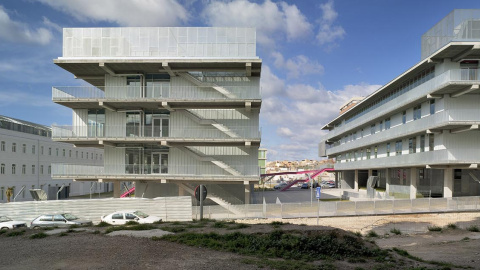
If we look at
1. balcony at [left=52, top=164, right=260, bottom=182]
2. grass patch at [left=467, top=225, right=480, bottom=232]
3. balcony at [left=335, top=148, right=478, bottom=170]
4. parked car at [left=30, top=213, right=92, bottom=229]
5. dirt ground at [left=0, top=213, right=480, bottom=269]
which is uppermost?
balcony at [left=335, top=148, right=478, bottom=170]

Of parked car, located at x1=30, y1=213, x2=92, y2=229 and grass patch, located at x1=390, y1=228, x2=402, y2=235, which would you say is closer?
parked car, located at x1=30, y1=213, x2=92, y2=229

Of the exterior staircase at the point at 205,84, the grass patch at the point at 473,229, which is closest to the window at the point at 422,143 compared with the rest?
the grass patch at the point at 473,229

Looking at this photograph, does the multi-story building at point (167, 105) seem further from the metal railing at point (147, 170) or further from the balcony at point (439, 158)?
the balcony at point (439, 158)

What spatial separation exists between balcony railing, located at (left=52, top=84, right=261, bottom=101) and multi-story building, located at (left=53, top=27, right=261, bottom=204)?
0.09 metres

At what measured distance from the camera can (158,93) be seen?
3250 centimetres

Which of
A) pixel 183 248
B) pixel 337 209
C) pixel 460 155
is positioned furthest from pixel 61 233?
pixel 460 155

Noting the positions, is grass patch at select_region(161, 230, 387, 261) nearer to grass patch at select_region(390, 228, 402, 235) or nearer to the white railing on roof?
grass patch at select_region(390, 228, 402, 235)

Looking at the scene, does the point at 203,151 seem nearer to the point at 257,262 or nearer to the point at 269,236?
the point at 269,236

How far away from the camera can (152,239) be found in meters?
15.4

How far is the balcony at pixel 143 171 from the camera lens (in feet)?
105

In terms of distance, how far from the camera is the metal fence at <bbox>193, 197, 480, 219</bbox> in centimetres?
2878

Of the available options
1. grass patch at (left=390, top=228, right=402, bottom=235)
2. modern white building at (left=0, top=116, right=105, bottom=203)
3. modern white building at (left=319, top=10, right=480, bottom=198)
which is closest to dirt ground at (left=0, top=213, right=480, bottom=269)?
grass patch at (left=390, top=228, right=402, bottom=235)

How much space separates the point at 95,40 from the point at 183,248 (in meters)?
25.6

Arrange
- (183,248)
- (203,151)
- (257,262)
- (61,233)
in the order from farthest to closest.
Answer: (203,151) → (61,233) → (183,248) → (257,262)
